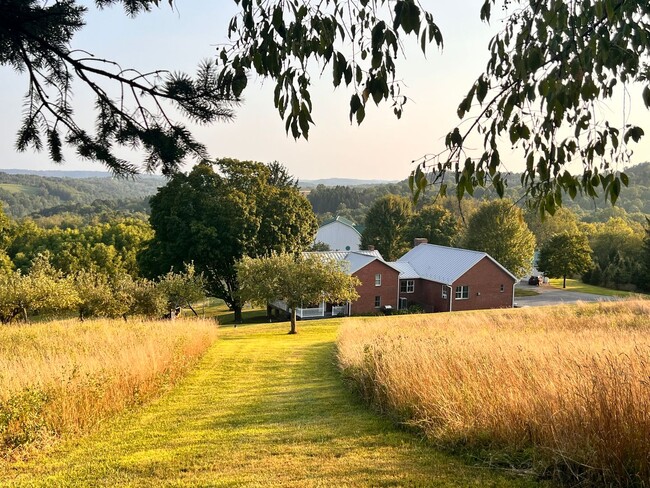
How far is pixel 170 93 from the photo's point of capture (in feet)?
13.6

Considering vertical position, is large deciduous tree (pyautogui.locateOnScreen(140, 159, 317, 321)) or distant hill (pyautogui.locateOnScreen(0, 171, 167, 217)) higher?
distant hill (pyautogui.locateOnScreen(0, 171, 167, 217))

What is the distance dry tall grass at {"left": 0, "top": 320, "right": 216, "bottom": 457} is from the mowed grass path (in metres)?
0.42

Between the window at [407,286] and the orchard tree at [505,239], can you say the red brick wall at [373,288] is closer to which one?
the window at [407,286]

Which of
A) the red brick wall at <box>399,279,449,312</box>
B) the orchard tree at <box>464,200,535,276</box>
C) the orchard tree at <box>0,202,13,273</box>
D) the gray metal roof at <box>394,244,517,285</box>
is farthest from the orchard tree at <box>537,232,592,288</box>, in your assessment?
the orchard tree at <box>0,202,13,273</box>

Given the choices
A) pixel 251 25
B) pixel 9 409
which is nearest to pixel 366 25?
pixel 251 25

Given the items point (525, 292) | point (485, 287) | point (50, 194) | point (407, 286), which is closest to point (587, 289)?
point (525, 292)

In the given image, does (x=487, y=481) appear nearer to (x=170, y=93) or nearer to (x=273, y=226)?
(x=170, y=93)

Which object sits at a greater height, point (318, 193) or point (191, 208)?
point (318, 193)

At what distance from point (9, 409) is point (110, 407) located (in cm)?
189

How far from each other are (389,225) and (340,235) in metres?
16.6

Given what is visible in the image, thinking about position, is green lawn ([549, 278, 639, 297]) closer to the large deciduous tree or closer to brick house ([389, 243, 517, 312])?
brick house ([389, 243, 517, 312])

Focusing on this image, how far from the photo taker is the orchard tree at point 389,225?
60.9 metres

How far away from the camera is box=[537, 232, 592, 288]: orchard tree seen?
52.7 m

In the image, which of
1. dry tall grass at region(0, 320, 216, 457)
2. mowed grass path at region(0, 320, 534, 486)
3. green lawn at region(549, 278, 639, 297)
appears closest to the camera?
mowed grass path at region(0, 320, 534, 486)
